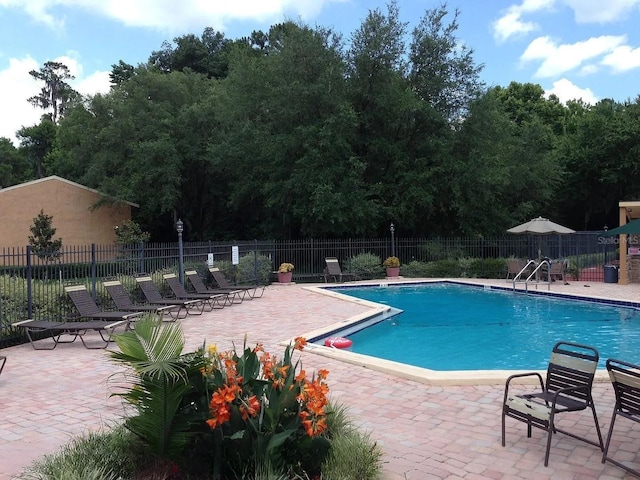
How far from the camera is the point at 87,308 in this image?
9.60m

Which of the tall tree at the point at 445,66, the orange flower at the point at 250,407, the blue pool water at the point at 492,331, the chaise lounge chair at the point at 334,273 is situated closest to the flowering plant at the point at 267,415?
the orange flower at the point at 250,407

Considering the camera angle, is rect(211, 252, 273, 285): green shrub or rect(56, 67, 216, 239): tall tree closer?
rect(211, 252, 273, 285): green shrub

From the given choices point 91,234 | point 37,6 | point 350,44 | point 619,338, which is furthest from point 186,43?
point 619,338

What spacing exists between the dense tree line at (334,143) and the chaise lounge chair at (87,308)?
12917 mm

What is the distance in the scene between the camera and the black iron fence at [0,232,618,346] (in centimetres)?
1114

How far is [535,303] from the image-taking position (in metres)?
15.2

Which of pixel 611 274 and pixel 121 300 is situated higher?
pixel 121 300

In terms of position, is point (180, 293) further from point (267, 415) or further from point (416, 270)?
point (416, 270)

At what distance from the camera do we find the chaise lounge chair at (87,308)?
940 cm

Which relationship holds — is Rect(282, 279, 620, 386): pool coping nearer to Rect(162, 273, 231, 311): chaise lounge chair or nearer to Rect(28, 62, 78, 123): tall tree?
Rect(162, 273, 231, 311): chaise lounge chair

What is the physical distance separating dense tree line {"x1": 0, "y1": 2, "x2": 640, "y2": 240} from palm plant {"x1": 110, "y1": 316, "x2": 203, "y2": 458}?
18.6 meters

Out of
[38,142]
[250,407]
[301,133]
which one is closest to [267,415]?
[250,407]

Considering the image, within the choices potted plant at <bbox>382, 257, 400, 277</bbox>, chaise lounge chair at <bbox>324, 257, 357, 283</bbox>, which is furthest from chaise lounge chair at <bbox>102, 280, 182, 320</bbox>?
potted plant at <bbox>382, 257, 400, 277</bbox>

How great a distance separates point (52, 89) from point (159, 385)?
69.0 meters
